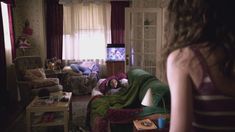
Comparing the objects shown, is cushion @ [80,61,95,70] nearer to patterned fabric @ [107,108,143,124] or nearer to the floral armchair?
the floral armchair

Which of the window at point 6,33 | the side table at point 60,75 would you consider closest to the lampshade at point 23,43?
the window at point 6,33

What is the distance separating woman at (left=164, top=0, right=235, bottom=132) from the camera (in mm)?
535

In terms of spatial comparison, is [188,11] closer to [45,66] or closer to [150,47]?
[150,47]

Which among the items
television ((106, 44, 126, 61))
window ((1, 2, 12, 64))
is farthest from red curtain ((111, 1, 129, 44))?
window ((1, 2, 12, 64))

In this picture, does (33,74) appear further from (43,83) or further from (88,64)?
(88,64)

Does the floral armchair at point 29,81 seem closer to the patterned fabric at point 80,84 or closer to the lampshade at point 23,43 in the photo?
the lampshade at point 23,43

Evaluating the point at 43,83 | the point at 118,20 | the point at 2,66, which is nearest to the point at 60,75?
the point at 43,83

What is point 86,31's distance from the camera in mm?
6820

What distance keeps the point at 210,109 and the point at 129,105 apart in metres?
2.56

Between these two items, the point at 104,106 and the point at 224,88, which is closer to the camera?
the point at 224,88

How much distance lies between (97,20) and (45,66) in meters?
1.94

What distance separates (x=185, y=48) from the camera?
56 centimetres

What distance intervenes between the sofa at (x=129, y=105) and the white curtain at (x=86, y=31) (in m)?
3.27

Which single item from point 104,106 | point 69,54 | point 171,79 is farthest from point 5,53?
point 171,79
